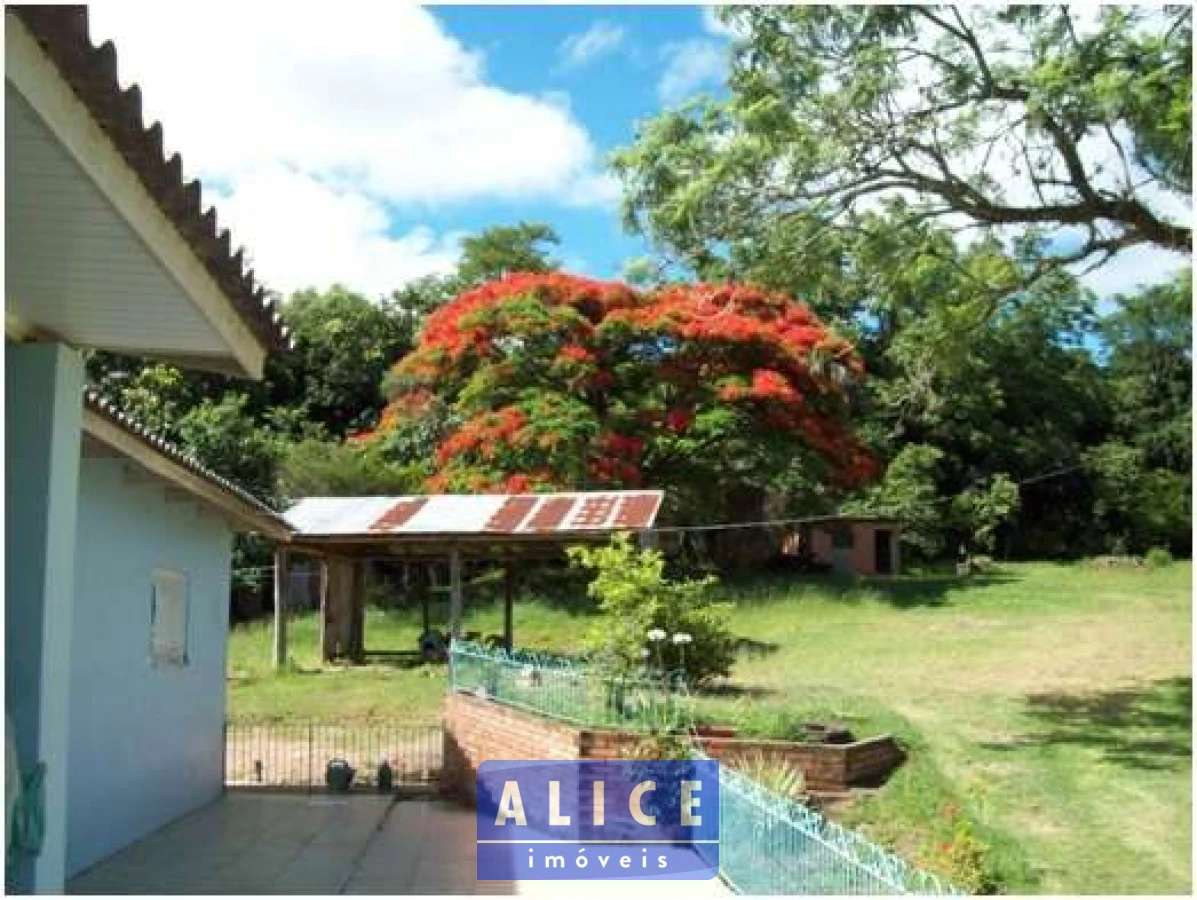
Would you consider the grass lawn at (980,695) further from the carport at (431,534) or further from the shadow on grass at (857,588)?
the carport at (431,534)

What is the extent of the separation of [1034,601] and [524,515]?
431 inches

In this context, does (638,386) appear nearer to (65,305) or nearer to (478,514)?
(478,514)

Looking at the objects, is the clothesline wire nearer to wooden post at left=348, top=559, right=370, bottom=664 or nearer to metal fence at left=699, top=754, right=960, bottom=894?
wooden post at left=348, top=559, right=370, bottom=664

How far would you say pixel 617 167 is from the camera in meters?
13.5

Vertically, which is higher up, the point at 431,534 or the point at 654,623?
the point at 431,534

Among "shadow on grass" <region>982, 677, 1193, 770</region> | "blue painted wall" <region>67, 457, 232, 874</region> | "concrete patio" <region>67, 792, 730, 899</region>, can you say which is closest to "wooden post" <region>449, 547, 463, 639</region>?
"concrete patio" <region>67, 792, 730, 899</region>

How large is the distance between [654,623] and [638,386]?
14.0m

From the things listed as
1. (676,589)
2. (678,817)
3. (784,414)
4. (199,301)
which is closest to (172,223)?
(199,301)

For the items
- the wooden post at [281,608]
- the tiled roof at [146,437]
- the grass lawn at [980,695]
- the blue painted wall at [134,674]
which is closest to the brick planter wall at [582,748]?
the grass lawn at [980,695]

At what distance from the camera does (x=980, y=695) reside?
1516 centimetres

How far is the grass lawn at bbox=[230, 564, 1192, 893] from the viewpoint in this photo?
8.66 m

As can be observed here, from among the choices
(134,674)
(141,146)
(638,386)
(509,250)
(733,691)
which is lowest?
(733,691)

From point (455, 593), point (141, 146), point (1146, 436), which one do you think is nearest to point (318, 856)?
point (141, 146)

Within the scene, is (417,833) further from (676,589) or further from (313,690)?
(313,690)
